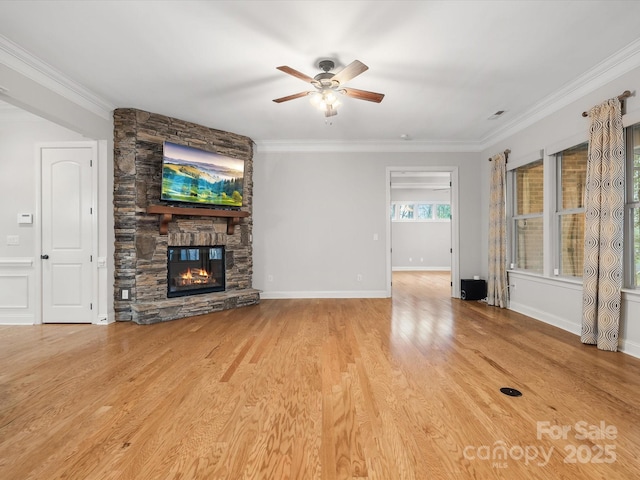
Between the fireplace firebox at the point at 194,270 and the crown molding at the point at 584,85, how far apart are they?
5006mm

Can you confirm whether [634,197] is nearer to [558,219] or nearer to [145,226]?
[558,219]

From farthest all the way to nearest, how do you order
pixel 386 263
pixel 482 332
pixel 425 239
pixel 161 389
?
pixel 425 239, pixel 386 263, pixel 482 332, pixel 161 389

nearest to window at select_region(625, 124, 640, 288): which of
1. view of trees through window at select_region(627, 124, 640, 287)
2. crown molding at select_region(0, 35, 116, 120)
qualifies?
view of trees through window at select_region(627, 124, 640, 287)

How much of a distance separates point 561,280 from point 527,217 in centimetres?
122

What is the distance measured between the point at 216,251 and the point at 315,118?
2625 mm

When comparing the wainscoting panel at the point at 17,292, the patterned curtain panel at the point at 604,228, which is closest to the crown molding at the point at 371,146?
the patterned curtain panel at the point at 604,228

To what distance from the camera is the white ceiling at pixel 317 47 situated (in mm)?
2402

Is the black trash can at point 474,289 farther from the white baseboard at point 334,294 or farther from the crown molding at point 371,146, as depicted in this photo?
the crown molding at point 371,146

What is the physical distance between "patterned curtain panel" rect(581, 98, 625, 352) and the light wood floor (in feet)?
1.01

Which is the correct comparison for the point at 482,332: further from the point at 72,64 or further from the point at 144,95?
the point at 72,64

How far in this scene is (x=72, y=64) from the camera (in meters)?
3.17

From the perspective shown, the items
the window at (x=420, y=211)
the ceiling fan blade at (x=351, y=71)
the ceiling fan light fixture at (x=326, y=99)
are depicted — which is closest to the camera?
the ceiling fan blade at (x=351, y=71)

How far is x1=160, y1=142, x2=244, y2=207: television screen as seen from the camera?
437cm

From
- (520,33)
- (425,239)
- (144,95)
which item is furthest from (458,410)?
(425,239)
